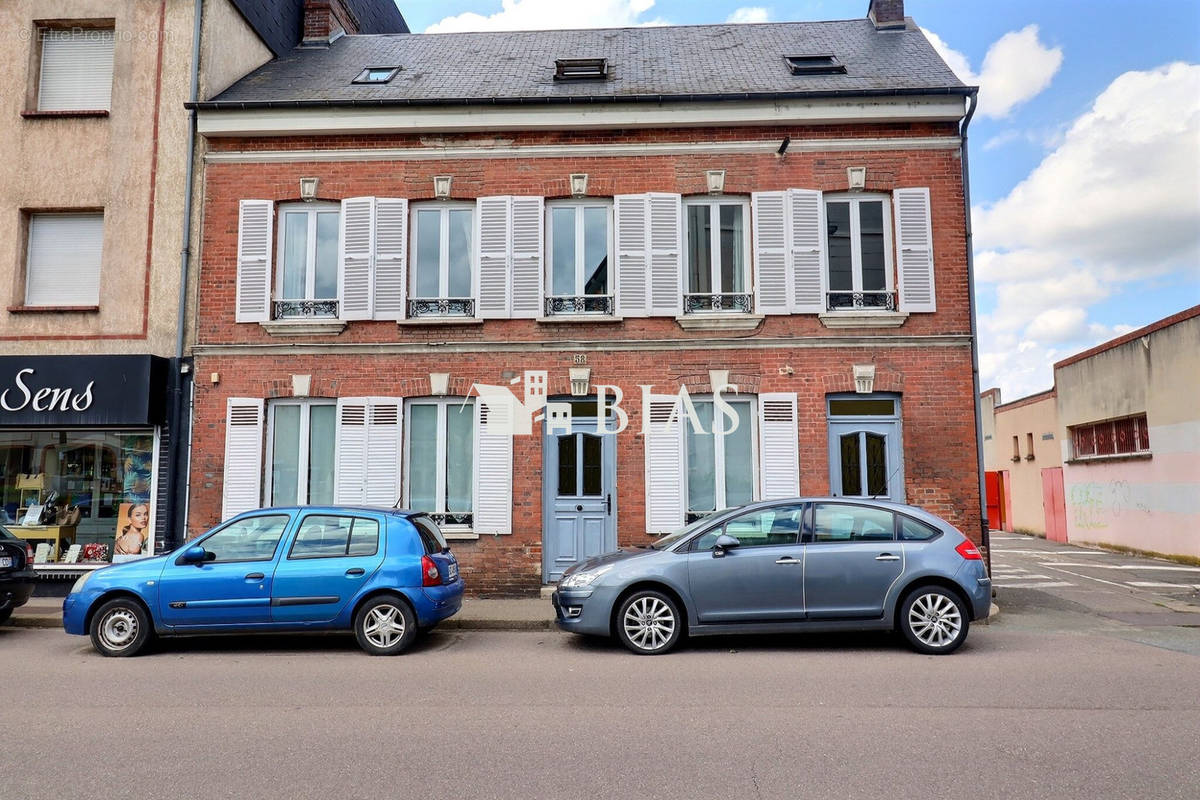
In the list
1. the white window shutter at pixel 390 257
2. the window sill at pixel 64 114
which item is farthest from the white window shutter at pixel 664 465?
the window sill at pixel 64 114

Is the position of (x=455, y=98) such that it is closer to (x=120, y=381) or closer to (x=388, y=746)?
(x=120, y=381)

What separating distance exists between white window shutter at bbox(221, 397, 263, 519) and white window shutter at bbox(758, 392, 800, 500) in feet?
23.8

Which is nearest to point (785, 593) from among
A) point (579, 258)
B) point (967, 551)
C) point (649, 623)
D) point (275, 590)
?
point (649, 623)

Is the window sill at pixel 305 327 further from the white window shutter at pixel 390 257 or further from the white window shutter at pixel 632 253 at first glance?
the white window shutter at pixel 632 253

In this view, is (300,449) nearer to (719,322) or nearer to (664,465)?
(664,465)

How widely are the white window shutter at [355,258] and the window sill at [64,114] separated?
13.6 ft

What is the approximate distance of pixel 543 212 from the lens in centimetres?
1217

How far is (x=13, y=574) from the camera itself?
30.7ft

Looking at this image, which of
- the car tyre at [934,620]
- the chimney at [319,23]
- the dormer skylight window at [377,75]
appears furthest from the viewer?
the chimney at [319,23]

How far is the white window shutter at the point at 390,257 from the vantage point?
39.3 ft

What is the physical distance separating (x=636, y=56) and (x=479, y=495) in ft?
27.7

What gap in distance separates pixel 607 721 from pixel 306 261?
9.18 m

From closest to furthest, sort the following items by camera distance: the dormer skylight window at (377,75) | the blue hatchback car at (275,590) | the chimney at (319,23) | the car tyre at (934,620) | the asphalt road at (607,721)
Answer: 1. the asphalt road at (607,721)
2. the car tyre at (934,620)
3. the blue hatchback car at (275,590)
4. the dormer skylight window at (377,75)
5. the chimney at (319,23)

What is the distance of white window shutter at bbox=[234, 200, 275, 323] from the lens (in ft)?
39.5
